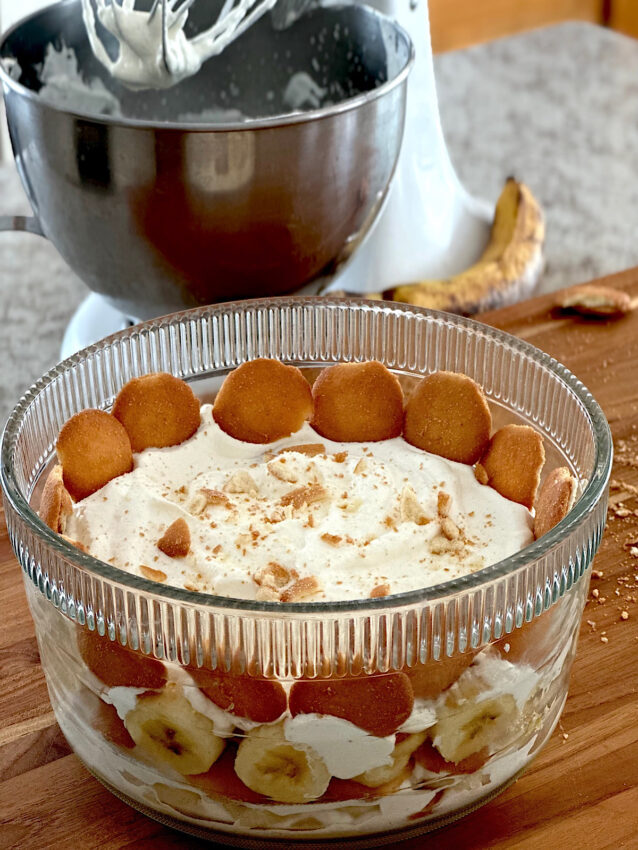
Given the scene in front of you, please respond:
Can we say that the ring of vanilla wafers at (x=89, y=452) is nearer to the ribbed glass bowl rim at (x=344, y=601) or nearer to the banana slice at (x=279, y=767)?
the ribbed glass bowl rim at (x=344, y=601)

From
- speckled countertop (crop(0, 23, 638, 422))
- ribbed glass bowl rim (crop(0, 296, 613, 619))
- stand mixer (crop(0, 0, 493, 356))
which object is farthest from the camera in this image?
speckled countertop (crop(0, 23, 638, 422))

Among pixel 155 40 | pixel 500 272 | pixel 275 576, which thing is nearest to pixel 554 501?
pixel 275 576

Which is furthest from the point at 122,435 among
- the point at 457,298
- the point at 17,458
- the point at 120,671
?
the point at 457,298

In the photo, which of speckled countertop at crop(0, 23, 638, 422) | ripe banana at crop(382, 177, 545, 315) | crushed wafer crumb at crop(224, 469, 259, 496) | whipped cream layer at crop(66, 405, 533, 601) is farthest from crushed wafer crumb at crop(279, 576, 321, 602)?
speckled countertop at crop(0, 23, 638, 422)

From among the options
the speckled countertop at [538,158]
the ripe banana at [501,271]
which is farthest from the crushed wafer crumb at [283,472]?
the speckled countertop at [538,158]

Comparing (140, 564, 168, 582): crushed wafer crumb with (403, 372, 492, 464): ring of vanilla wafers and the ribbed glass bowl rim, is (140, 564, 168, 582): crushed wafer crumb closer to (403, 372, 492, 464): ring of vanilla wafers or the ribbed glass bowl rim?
the ribbed glass bowl rim

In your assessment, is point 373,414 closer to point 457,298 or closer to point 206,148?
point 206,148
